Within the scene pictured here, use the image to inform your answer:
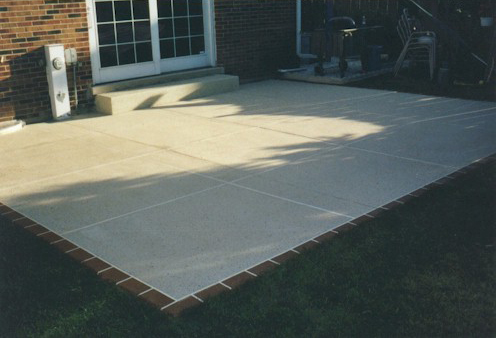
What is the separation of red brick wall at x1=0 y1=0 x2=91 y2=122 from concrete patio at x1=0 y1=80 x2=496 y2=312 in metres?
0.40

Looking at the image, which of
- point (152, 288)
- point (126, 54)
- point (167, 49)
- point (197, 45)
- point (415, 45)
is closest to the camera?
point (152, 288)

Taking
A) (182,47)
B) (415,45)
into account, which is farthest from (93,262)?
(415,45)

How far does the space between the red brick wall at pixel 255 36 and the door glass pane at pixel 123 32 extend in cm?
154

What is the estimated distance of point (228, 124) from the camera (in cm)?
755

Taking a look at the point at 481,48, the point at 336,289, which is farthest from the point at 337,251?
the point at 481,48

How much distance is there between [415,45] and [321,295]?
851 cm

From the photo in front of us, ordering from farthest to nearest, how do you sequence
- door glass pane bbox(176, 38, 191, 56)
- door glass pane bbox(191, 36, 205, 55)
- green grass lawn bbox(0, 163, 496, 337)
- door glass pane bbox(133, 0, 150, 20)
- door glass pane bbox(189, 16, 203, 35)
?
1. door glass pane bbox(191, 36, 205, 55)
2. door glass pane bbox(189, 16, 203, 35)
3. door glass pane bbox(176, 38, 191, 56)
4. door glass pane bbox(133, 0, 150, 20)
5. green grass lawn bbox(0, 163, 496, 337)

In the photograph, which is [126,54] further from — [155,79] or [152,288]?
[152,288]

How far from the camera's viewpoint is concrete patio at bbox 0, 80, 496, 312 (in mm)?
3998

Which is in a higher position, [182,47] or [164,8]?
[164,8]

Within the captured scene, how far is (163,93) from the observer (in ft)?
29.6

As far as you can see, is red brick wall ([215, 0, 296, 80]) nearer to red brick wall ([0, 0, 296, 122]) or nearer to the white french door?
the white french door

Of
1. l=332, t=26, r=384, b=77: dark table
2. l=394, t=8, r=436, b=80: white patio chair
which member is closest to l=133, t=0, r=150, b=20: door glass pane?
l=332, t=26, r=384, b=77: dark table

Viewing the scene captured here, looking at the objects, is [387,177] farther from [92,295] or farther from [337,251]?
[92,295]
